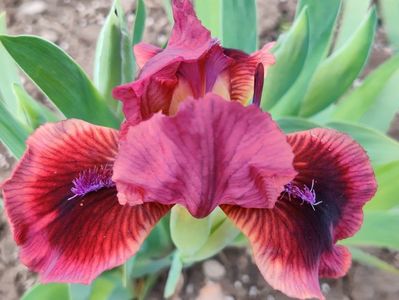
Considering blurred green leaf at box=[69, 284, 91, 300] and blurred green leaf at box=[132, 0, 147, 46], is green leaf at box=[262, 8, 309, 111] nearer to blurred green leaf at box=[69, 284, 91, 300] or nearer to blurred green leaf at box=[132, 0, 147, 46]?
blurred green leaf at box=[132, 0, 147, 46]

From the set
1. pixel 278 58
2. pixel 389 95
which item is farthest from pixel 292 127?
pixel 389 95

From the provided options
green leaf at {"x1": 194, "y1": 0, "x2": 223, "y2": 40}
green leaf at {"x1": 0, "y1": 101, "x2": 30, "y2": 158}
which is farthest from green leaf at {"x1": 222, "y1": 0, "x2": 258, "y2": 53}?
green leaf at {"x1": 0, "y1": 101, "x2": 30, "y2": 158}

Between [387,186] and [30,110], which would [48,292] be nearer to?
[30,110]

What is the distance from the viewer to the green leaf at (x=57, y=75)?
31.4 inches

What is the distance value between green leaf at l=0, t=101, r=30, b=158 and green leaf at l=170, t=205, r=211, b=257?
0.83 ft

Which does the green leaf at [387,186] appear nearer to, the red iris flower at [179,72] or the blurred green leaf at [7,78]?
the red iris flower at [179,72]

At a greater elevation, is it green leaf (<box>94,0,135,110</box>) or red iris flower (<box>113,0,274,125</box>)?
red iris flower (<box>113,0,274,125</box>)

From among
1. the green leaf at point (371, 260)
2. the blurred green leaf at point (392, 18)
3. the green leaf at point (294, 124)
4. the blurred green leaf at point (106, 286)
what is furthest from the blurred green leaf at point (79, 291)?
the blurred green leaf at point (392, 18)

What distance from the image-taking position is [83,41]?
62.5 inches

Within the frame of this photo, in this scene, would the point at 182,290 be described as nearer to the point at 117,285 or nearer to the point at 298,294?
the point at 117,285

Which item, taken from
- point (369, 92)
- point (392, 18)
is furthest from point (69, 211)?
point (392, 18)

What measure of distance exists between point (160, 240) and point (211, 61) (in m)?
0.48

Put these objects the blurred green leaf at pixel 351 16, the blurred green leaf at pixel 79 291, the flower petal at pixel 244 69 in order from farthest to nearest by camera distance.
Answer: the blurred green leaf at pixel 351 16
the blurred green leaf at pixel 79 291
the flower petal at pixel 244 69

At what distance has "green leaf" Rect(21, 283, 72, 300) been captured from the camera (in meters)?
0.90
